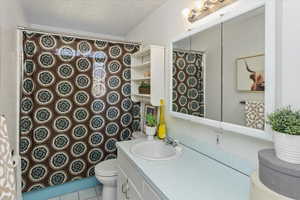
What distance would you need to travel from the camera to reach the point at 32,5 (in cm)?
194

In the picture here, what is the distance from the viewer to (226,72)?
112cm

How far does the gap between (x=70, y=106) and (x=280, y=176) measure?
6.49 feet

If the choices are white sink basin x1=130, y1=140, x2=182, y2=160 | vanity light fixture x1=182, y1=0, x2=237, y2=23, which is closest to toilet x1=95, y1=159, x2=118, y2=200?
white sink basin x1=130, y1=140, x2=182, y2=160

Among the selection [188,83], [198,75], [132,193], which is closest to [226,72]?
[198,75]

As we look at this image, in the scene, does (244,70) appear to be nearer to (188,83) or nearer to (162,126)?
(188,83)

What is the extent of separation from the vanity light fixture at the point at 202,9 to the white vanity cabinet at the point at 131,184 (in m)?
1.24

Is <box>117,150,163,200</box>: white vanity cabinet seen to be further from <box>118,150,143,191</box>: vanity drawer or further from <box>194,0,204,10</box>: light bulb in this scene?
<box>194,0,204,10</box>: light bulb

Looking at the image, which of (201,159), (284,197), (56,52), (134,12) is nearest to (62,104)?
(56,52)

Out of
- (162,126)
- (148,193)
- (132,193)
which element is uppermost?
(162,126)

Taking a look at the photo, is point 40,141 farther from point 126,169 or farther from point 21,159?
point 126,169

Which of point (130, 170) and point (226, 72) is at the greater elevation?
point (226, 72)

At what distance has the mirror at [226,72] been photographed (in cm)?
92

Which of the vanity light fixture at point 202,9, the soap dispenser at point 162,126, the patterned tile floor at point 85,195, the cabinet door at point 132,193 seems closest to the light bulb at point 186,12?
the vanity light fixture at point 202,9

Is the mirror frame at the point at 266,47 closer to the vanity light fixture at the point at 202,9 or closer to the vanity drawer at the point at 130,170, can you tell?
the vanity light fixture at the point at 202,9
